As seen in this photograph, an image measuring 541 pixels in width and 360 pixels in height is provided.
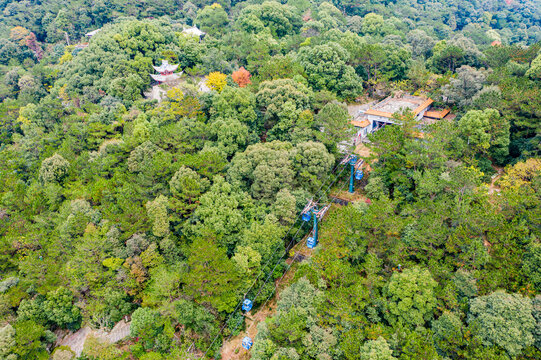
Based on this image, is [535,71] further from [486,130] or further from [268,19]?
[268,19]

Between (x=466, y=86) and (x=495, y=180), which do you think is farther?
(x=466, y=86)

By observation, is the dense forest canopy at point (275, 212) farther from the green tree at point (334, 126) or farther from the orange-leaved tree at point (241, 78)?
the orange-leaved tree at point (241, 78)

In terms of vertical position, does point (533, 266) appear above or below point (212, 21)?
above

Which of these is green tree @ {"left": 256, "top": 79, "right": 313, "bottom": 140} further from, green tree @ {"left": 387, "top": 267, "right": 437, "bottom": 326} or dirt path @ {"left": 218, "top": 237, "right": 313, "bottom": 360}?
green tree @ {"left": 387, "top": 267, "right": 437, "bottom": 326}

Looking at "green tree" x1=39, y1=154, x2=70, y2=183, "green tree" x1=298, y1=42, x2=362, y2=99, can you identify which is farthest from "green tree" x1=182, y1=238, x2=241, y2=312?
"green tree" x1=298, y1=42, x2=362, y2=99

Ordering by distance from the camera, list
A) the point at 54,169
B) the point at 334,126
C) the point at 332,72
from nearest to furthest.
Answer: the point at 334,126, the point at 54,169, the point at 332,72

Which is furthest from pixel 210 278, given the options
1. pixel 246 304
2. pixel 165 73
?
pixel 165 73

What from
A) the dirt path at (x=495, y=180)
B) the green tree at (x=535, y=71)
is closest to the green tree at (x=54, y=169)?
the dirt path at (x=495, y=180)
